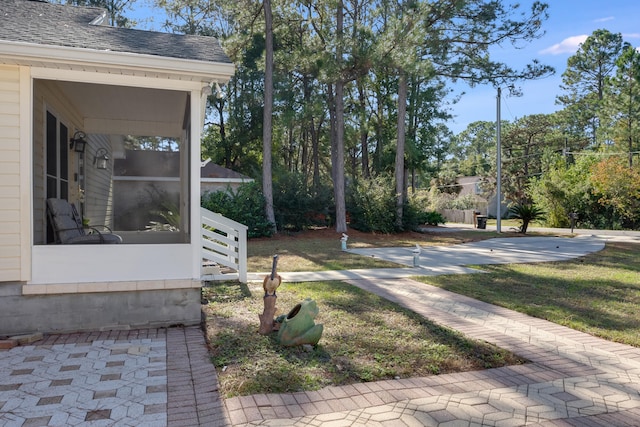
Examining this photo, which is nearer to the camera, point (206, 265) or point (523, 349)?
point (523, 349)

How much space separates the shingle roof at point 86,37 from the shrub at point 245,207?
9.25 metres

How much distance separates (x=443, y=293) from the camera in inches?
253

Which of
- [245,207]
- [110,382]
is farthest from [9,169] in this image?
[245,207]

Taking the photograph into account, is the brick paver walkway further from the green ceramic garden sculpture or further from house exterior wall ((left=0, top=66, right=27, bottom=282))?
house exterior wall ((left=0, top=66, right=27, bottom=282))

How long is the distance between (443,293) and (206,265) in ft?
12.9

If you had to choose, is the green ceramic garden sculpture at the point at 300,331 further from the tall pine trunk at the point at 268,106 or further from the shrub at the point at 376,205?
the shrub at the point at 376,205

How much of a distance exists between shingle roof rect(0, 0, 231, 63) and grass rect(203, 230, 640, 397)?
2.85 meters

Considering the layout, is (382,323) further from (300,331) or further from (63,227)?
(63,227)

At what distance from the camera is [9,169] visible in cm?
414

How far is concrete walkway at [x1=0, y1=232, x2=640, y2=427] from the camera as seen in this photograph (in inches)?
104

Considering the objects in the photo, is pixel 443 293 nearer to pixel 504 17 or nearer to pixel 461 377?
pixel 461 377

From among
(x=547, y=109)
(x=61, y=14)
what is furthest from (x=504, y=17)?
(x=547, y=109)

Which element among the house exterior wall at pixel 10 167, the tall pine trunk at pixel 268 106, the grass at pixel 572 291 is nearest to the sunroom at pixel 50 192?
the house exterior wall at pixel 10 167

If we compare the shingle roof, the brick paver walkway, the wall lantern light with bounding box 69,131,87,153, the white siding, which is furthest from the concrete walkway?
the wall lantern light with bounding box 69,131,87,153
